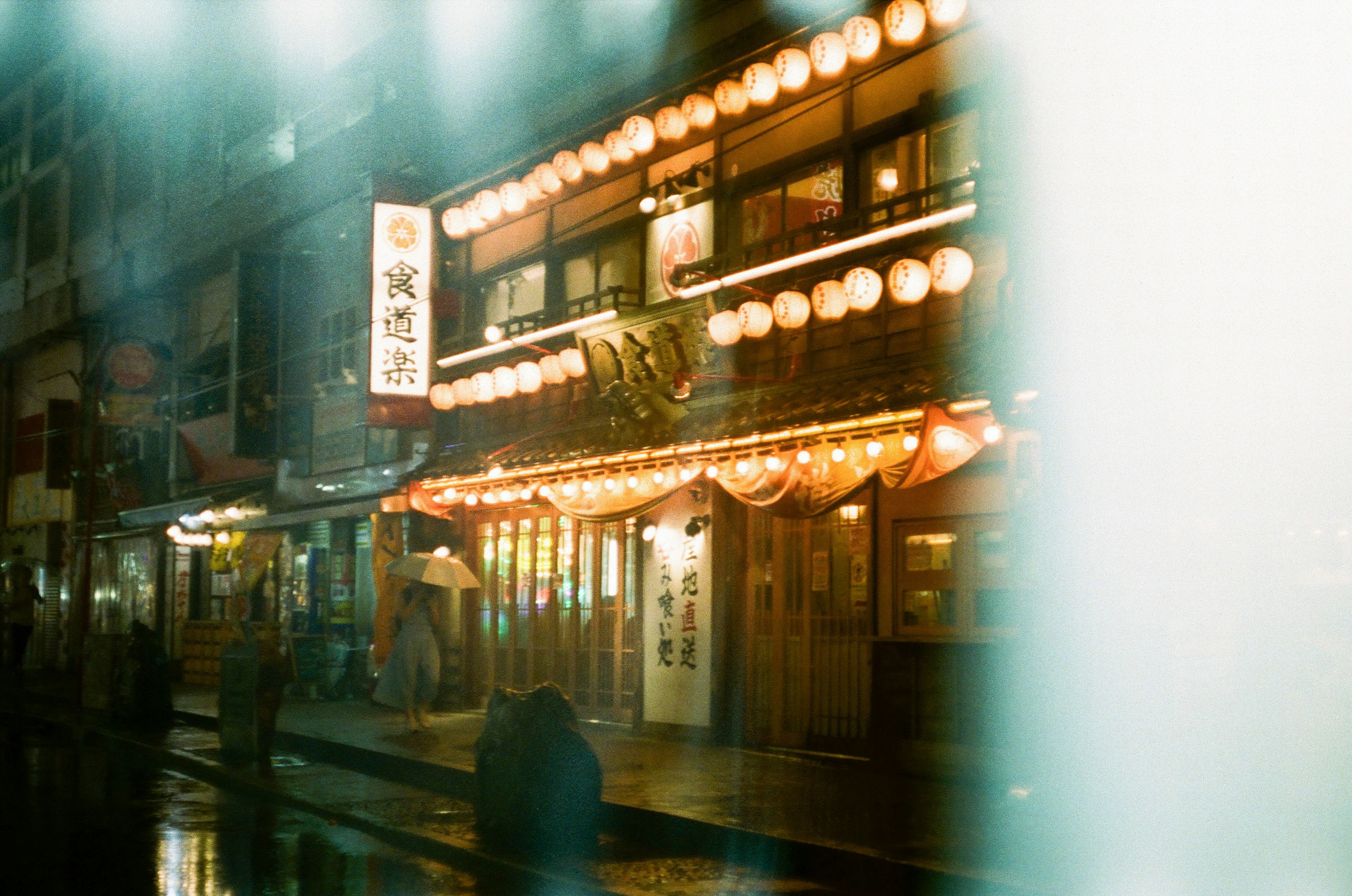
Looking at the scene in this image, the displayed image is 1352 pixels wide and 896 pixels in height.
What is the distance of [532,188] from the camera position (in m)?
18.7

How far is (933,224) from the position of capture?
39.8ft

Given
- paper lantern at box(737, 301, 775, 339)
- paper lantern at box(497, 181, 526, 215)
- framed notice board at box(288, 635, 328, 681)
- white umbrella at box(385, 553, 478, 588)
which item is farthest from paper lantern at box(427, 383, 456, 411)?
paper lantern at box(737, 301, 775, 339)

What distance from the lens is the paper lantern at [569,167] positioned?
58.5ft

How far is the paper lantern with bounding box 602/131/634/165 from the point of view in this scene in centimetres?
1677

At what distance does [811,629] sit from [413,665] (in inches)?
210

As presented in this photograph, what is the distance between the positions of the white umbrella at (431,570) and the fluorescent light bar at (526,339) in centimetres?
301

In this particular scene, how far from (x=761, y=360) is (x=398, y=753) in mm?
5833

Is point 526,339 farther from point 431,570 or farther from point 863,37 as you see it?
point 863,37

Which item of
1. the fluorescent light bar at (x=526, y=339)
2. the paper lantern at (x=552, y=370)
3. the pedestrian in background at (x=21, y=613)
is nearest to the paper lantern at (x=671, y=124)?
the fluorescent light bar at (x=526, y=339)

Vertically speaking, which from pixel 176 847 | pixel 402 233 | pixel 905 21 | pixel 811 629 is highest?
pixel 905 21

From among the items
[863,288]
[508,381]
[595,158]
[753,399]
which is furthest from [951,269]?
[508,381]

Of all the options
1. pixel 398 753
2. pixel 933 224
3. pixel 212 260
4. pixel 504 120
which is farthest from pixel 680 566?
pixel 212 260

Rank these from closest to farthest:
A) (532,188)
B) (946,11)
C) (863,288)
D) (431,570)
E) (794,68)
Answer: (946,11)
(863,288)
(794,68)
(431,570)
(532,188)

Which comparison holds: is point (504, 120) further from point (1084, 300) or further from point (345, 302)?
point (1084, 300)
